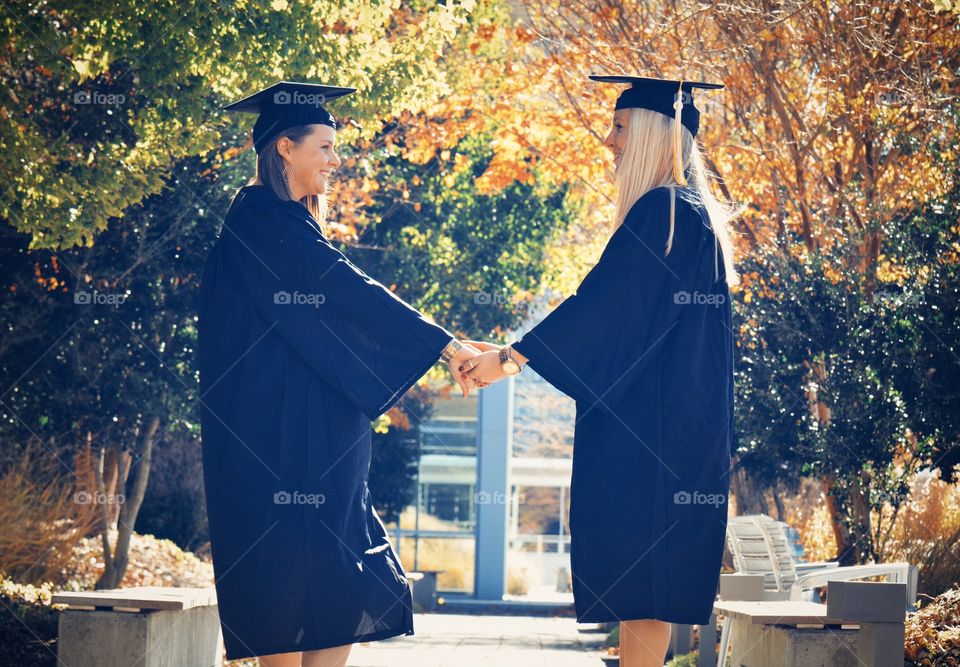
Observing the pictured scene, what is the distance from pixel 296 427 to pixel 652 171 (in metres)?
1.55

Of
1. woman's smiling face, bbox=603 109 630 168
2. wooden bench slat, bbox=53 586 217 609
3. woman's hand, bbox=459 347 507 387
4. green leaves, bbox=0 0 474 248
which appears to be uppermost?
green leaves, bbox=0 0 474 248

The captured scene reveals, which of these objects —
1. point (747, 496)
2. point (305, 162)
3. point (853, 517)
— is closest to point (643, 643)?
point (305, 162)

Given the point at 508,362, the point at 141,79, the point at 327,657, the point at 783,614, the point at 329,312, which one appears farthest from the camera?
the point at 141,79

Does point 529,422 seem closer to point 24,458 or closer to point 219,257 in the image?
point 24,458

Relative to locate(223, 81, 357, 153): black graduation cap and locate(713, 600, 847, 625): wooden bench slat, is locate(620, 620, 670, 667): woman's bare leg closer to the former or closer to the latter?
locate(713, 600, 847, 625): wooden bench slat

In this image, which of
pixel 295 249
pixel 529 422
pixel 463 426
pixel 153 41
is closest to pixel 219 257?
pixel 295 249

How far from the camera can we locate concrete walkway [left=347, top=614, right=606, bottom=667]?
9344 mm

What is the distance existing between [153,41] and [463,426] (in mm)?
17433

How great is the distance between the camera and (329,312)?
4.50m

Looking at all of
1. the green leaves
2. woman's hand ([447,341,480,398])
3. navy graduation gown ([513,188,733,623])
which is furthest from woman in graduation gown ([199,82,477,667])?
the green leaves

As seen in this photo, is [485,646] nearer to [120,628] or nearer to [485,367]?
[120,628]

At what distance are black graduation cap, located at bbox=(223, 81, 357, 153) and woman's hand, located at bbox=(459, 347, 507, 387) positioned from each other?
1047 millimetres

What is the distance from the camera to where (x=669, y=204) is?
4547 mm

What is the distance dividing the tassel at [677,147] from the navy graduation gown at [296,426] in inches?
40.1
